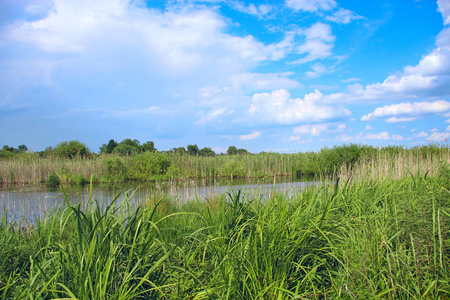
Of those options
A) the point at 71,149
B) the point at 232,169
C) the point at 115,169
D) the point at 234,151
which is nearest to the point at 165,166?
the point at 115,169

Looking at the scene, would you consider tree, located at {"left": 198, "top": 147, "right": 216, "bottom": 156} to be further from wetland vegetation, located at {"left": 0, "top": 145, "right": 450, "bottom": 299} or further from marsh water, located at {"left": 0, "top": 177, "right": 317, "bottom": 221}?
wetland vegetation, located at {"left": 0, "top": 145, "right": 450, "bottom": 299}

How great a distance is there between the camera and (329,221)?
3447 millimetres

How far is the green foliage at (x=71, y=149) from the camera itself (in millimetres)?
32722

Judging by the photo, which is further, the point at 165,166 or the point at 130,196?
the point at 165,166

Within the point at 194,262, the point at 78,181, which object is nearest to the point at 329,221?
the point at 194,262

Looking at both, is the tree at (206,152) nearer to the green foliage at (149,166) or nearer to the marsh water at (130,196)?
the green foliage at (149,166)

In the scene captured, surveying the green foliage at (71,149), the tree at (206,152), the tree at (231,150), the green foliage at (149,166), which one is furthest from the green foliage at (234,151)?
the green foliage at (71,149)

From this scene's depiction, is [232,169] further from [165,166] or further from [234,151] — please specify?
[234,151]

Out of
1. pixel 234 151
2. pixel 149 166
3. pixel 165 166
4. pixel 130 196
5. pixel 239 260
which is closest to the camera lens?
pixel 239 260

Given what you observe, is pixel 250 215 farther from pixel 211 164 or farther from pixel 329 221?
pixel 211 164

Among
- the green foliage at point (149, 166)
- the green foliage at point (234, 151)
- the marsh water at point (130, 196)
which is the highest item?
the green foliage at point (234, 151)

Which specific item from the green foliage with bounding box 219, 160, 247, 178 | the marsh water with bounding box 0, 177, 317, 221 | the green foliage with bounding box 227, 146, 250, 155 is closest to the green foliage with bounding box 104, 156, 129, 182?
the green foliage with bounding box 219, 160, 247, 178

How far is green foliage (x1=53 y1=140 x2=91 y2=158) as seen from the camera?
3272 cm

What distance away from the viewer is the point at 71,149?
32781mm
